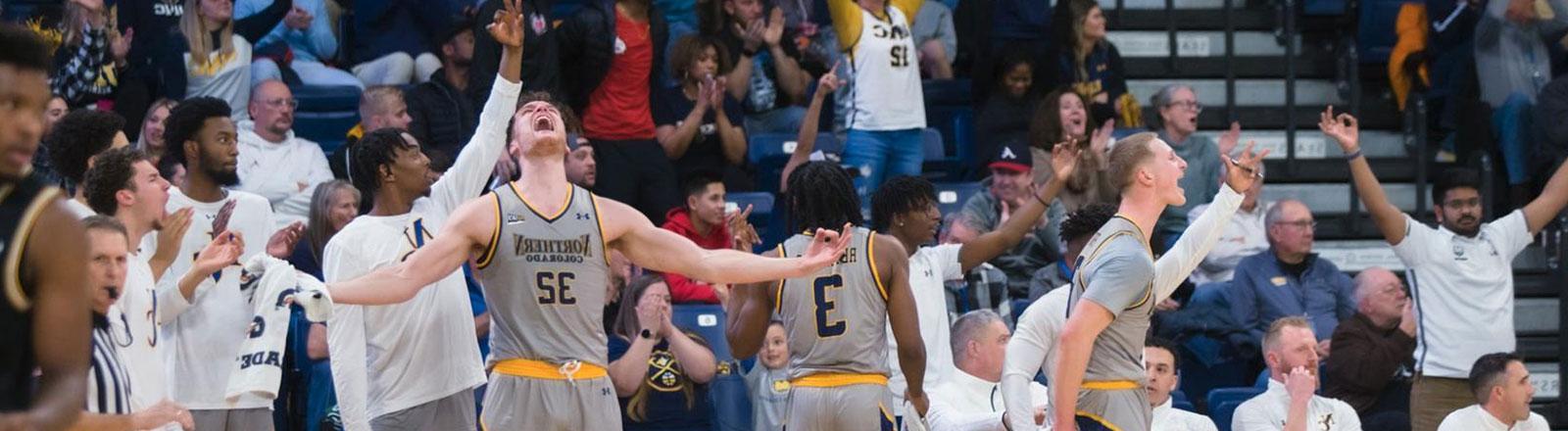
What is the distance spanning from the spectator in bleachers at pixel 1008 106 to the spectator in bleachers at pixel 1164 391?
3734 millimetres

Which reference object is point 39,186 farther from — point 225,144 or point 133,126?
point 133,126

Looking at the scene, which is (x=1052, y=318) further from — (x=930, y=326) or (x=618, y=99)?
(x=618, y=99)

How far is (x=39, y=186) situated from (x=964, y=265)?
20.5ft

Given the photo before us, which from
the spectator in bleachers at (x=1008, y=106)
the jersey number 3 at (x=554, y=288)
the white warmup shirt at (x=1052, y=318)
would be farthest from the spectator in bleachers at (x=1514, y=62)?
the jersey number 3 at (x=554, y=288)

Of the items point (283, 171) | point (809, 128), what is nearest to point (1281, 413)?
point (809, 128)

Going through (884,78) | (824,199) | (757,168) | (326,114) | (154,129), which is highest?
(884,78)

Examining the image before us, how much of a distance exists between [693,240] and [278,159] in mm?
2217

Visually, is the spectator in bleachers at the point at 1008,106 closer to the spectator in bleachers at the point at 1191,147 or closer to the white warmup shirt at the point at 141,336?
the spectator in bleachers at the point at 1191,147

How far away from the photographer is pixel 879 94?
12430 mm

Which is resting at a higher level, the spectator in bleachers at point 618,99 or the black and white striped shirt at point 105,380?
the spectator in bleachers at point 618,99

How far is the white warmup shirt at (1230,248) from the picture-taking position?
12039 mm

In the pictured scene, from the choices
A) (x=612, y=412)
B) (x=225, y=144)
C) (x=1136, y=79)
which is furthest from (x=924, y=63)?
(x=612, y=412)

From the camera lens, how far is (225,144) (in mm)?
8820

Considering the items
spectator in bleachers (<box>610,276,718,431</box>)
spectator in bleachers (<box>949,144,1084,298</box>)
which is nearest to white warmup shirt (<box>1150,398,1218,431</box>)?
spectator in bleachers (<box>949,144,1084,298</box>)
